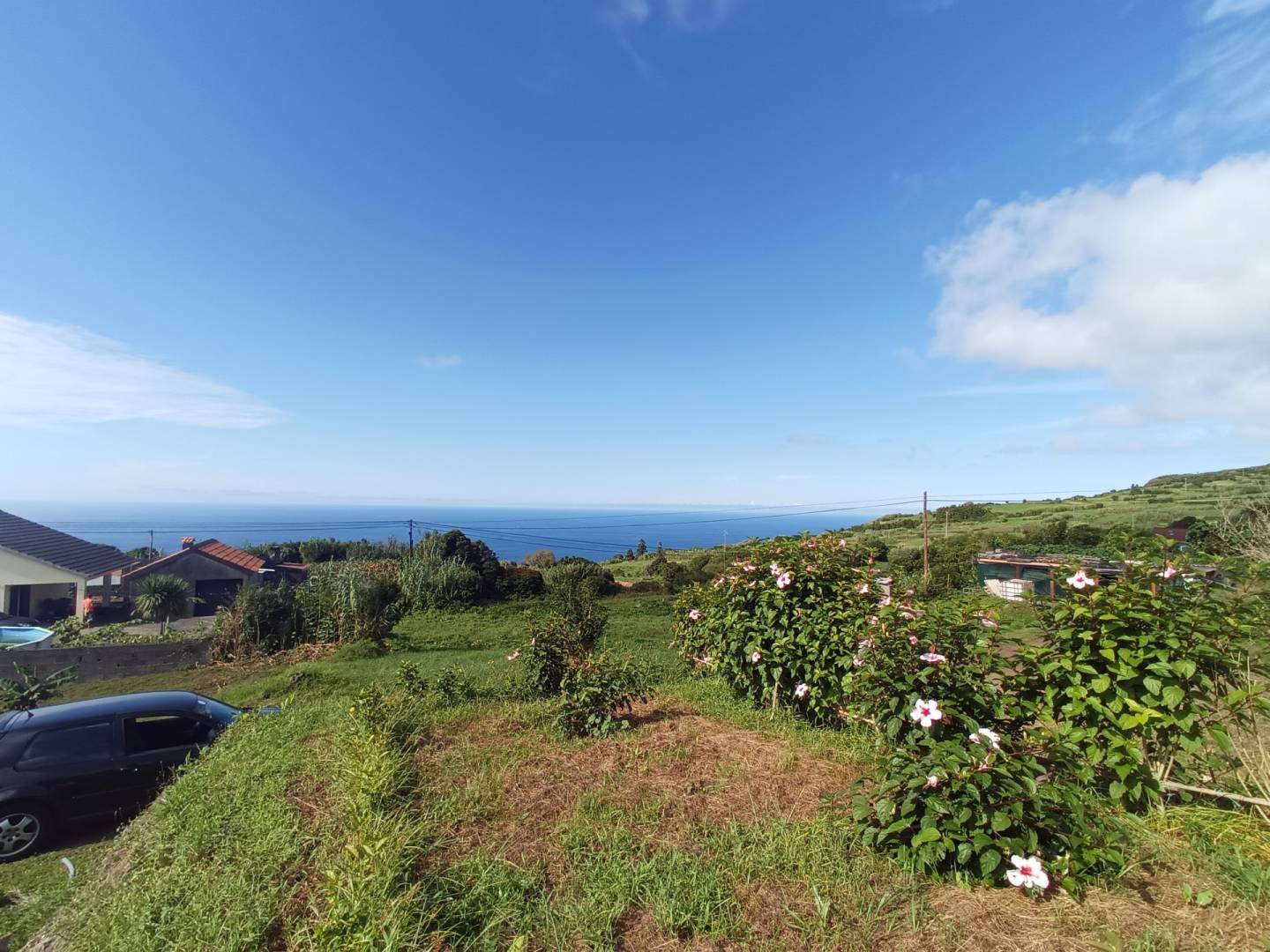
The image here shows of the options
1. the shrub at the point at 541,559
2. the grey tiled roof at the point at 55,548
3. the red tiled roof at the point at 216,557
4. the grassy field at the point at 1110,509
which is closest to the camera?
the grey tiled roof at the point at 55,548

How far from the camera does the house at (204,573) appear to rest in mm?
21531

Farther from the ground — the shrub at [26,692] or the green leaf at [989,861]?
the green leaf at [989,861]

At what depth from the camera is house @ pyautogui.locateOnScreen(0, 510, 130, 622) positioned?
2006 centimetres

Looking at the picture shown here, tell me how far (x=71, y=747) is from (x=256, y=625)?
27.7 feet

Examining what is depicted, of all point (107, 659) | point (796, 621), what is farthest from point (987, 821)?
point (107, 659)

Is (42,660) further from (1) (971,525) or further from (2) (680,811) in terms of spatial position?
(1) (971,525)

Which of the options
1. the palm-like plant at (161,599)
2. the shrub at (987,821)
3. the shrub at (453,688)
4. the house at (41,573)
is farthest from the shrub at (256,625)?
the shrub at (987,821)

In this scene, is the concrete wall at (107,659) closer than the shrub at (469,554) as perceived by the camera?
Yes

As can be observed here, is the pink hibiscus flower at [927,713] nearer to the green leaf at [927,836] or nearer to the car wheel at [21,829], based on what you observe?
the green leaf at [927,836]

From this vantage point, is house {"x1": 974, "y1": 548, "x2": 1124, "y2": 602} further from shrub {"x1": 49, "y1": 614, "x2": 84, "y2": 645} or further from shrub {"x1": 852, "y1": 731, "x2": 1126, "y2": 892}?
shrub {"x1": 49, "y1": 614, "x2": 84, "y2": 645}

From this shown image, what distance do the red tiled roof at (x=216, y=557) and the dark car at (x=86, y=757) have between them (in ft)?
66.5

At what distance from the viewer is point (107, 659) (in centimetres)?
1191

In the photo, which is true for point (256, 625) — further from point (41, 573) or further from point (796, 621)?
point (41, 573)

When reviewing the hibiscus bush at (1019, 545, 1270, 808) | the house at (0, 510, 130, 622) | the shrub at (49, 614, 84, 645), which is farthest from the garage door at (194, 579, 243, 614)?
the hibiscus bush at (1019, 545, 1270, 808)
